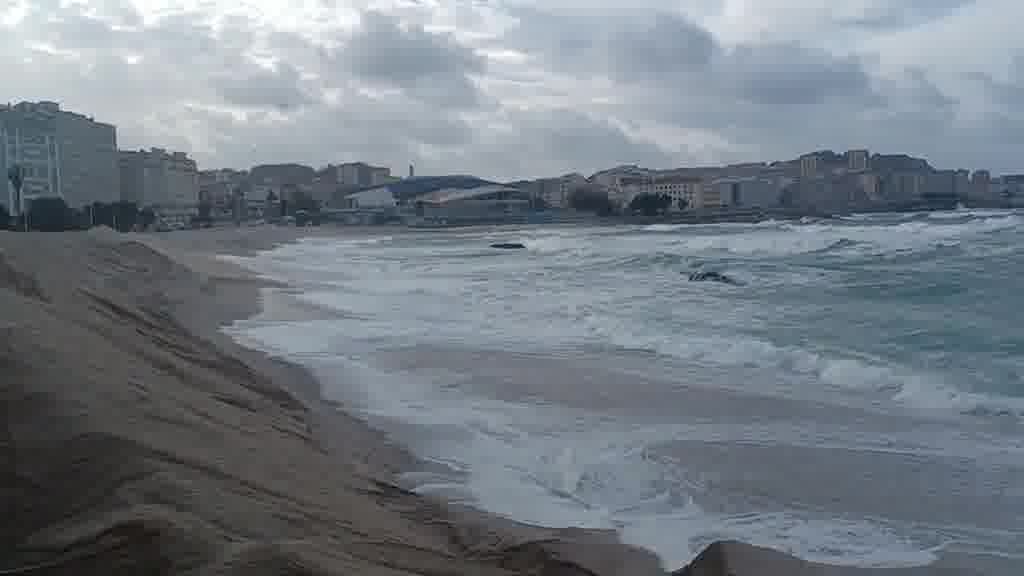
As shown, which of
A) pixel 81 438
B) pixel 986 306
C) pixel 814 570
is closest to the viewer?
pixel 81 438

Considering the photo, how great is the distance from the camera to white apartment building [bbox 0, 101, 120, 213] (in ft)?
213

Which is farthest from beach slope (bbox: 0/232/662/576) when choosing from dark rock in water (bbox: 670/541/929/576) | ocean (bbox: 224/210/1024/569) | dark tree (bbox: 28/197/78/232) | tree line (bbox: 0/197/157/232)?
dark tree (bbox: 28/197/78/232)

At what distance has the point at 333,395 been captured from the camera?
285 inches

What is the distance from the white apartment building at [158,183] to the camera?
84.9 m

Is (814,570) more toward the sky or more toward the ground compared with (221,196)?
more toward the ground

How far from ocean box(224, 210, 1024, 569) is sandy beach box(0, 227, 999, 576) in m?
0.38

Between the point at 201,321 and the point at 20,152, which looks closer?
the point at 201,321

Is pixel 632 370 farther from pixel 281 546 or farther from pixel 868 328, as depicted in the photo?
pixel 281 546

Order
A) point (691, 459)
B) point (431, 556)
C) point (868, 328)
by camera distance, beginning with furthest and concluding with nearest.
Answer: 1. point (868, 328)
2. point (691, 459)
3. point (431, 556)

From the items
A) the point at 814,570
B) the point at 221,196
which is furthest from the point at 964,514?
the point at 221,196

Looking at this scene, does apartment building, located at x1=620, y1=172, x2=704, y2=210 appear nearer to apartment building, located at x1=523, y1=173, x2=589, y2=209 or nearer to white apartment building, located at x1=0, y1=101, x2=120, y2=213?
apartment building, located at x1=523, y1=173, x2=589, y2=209

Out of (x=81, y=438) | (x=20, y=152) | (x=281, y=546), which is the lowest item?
(x=281, y=546)

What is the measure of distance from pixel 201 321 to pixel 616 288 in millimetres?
10529

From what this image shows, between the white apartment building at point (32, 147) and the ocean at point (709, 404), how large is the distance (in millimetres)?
58847
